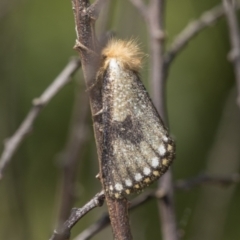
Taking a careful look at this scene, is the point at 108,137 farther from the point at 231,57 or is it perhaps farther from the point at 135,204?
the point at 231,57

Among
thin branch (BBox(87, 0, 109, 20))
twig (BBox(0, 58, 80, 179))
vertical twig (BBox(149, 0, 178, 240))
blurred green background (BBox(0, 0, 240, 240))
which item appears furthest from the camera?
blurred green background (BBox(0, 0, 240, 240))

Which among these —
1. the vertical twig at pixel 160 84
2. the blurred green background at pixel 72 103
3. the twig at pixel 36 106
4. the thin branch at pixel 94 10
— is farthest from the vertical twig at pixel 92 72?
the blurred green background at pixel 72 103

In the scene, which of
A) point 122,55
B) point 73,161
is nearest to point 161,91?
point 73,161

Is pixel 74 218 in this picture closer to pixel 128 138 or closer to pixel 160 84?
pixel 128 138

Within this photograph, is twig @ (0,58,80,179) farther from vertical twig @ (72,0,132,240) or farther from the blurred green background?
the blurred green background

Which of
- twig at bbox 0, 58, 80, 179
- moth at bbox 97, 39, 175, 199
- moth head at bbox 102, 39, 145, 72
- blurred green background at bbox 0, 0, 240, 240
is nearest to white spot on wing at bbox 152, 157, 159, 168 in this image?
moth at bbox 97, 39, 175, 199

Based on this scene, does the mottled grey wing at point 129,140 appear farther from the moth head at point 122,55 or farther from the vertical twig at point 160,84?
the vertical twig at point 160,84
